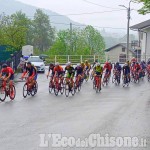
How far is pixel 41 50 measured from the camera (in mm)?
113125

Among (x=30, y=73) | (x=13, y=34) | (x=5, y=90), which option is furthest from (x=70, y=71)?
(x=13, y=34)

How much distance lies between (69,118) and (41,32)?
100.0 metres

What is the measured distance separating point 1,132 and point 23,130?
643 millimetres

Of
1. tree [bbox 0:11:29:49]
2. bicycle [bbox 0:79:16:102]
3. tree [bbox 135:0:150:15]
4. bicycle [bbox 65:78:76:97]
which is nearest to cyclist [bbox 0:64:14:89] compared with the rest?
bicycle [bbox 0:79:16:102]

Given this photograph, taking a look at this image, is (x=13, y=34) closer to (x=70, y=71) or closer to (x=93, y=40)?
(x=70, y=71)

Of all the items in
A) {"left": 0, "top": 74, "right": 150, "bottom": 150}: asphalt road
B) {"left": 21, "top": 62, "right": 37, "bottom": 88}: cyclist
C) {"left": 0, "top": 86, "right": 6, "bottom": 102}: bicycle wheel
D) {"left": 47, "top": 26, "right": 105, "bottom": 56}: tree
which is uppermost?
{"left": 47, "top": 26, "right": 105, "bottom": 56}: tree

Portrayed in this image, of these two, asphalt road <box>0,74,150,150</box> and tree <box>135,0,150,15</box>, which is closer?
asphalt road <box>0,74,150,150</box>

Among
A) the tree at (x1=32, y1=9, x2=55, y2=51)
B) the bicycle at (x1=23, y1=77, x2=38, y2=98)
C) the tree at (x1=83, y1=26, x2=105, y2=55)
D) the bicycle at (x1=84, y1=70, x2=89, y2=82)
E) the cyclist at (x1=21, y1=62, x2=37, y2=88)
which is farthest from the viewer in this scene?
the tree at (x1=83, y1=26, x2=105, y2=55)

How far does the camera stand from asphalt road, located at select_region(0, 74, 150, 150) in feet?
35.6

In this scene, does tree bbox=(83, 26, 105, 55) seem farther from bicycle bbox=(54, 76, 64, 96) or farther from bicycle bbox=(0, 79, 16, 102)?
bicycle bbox=(0, 79, 16, 102)

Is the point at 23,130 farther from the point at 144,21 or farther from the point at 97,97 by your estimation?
the point at 144,21

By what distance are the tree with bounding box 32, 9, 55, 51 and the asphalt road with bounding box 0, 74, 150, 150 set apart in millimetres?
91329

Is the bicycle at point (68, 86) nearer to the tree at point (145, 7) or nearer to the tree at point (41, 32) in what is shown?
the tree at point (145, 7)

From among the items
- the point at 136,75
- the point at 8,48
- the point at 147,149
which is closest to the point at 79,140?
the point at 147,149
